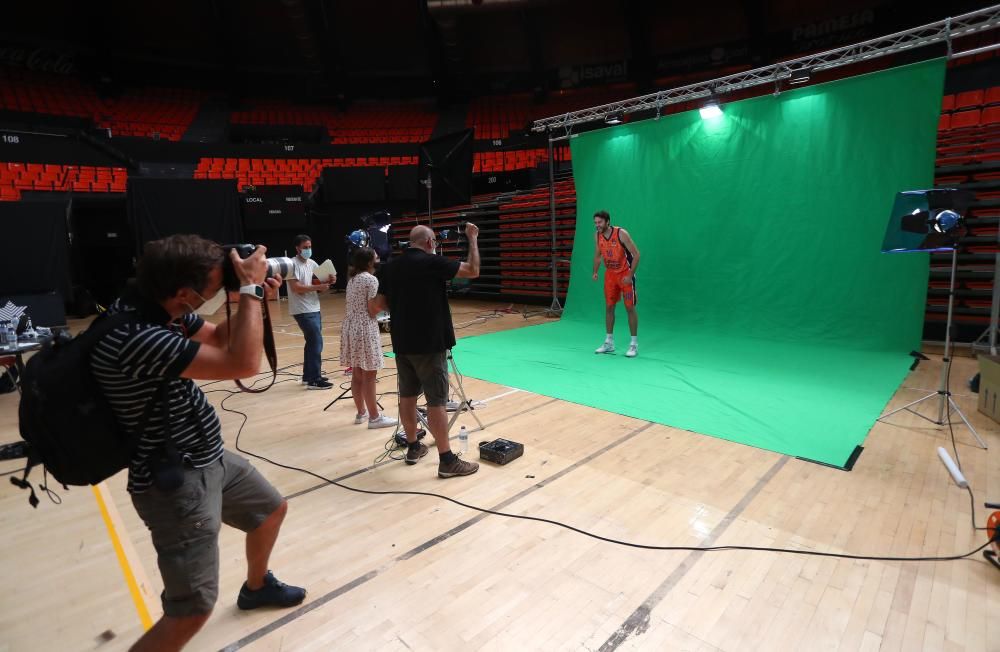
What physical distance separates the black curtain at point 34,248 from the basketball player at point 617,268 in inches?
409

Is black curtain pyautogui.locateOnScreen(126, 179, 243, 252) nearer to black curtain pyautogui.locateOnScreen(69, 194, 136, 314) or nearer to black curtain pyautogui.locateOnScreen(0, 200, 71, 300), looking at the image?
black curtain pyautogui.locateOnScreen(69, 194, 136, 314)

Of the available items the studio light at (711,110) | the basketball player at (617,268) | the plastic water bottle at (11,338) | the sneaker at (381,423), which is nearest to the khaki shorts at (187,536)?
the sneaker at (381,423)

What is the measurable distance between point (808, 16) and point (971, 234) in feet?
39.6

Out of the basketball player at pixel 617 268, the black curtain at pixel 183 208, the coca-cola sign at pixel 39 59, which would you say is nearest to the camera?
the basketball player at pixel 617 268

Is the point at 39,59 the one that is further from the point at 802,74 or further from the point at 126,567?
the point at 802,74

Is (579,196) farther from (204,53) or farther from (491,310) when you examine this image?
(204,53)

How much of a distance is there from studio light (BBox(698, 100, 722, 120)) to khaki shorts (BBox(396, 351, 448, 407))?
17.8ft

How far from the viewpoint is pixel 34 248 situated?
31.7ft

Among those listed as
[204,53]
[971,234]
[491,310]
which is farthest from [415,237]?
[204,53]

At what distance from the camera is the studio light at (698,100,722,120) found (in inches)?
253

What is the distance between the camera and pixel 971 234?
583 centimetres

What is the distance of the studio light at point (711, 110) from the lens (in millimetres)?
6438

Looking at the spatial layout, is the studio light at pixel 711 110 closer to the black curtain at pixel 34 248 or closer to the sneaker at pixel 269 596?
the sneaker at pixel 269 596

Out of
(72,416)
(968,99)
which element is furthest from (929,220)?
(968,99)
